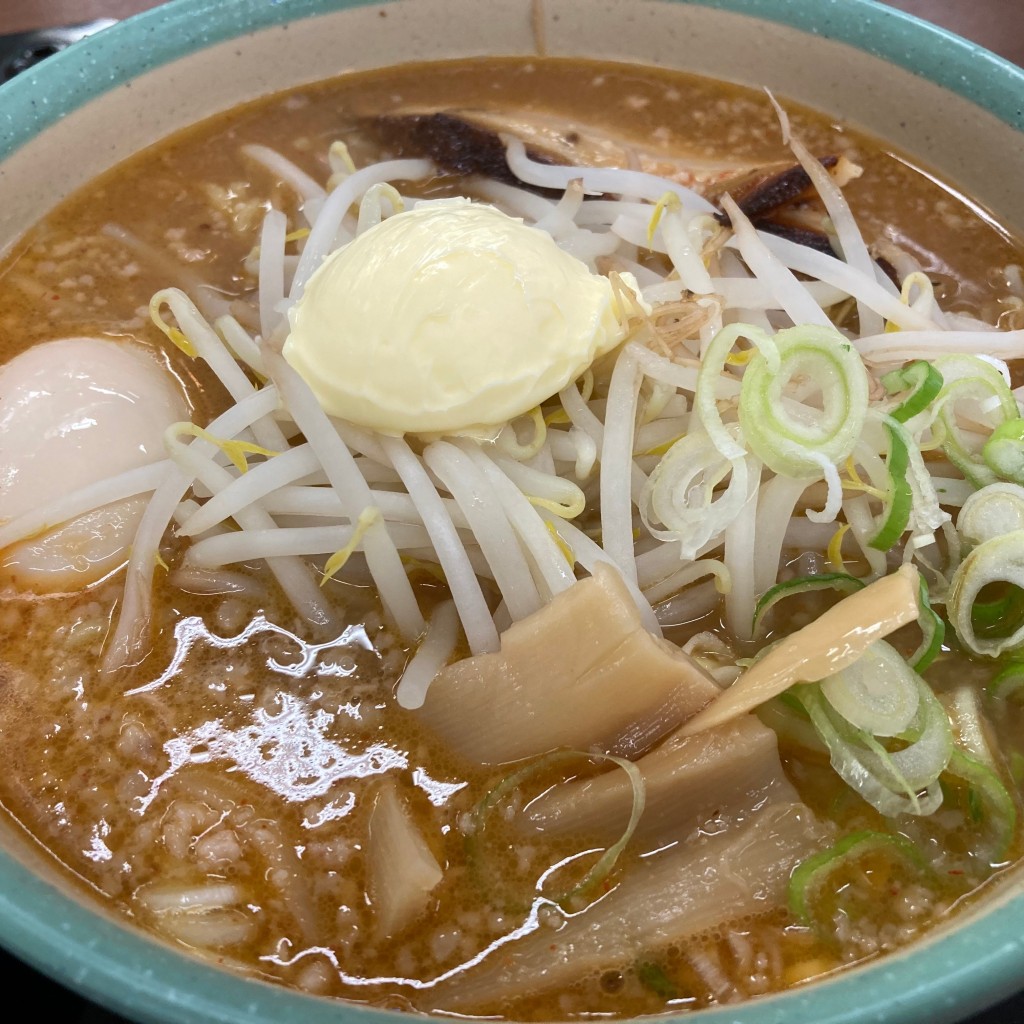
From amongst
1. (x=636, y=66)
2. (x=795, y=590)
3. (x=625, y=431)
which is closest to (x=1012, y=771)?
(x=795, y=590)

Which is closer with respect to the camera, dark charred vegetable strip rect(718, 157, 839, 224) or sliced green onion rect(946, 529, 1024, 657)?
sliced green onion rect(946, 529, 1024, 657)

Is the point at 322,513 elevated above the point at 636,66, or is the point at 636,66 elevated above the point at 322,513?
the point at 636,66

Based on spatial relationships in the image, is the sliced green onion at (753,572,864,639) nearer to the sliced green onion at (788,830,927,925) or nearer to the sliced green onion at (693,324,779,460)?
the sliced green onion at (693,324,779,460)

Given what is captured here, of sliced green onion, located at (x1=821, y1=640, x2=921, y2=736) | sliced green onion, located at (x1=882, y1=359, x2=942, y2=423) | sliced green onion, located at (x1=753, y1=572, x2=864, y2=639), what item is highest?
sliced green onion, located at (x1=882, y1=359, x2=942, y2=423)

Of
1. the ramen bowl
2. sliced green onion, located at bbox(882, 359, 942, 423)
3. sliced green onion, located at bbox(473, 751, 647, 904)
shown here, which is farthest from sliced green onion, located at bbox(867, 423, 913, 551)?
the ramen bowl

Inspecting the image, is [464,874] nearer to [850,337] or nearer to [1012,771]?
[1012,771]

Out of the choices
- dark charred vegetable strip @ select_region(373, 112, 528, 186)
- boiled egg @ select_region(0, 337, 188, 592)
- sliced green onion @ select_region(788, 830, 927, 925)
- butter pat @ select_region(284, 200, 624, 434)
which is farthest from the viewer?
dark charred vegetable strip @ select_region(373, 112, 528, 186)
